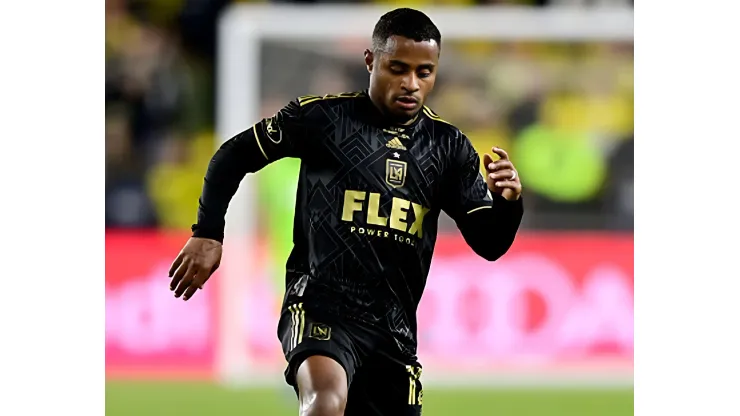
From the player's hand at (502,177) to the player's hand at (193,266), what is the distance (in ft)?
3.23

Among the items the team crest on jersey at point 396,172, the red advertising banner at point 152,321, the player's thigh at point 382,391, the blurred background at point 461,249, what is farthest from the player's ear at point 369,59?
the red advertising banner at point 152,321

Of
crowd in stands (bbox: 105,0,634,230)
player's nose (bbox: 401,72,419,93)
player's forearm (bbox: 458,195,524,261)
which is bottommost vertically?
player's forearm (bbox: 458,195,524,261)

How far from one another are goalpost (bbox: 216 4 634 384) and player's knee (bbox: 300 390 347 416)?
5720 millimetres

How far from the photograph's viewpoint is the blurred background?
9422mm

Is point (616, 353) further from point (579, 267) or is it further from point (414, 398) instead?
point (414, 398)

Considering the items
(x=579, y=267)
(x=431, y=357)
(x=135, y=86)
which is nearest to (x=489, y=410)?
(x=431, y=357)

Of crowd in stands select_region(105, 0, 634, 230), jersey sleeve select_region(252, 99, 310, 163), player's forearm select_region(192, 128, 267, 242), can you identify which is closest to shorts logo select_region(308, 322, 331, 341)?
player's forearm select_region(192, 128, 267, 242)

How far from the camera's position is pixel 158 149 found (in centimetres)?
1089

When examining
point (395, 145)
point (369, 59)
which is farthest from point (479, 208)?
point (369, 59)

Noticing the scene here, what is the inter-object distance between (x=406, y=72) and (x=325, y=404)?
3.85 feet

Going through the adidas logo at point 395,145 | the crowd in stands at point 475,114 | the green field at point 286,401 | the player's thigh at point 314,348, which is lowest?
Result: the green field at point 286,401

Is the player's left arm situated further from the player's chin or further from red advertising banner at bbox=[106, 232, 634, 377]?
red advertising banner at bbox=[106, 232, 634, 377]

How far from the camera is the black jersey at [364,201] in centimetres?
413

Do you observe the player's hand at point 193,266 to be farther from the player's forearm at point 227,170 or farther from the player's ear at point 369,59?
the player's ear at point 369,59
